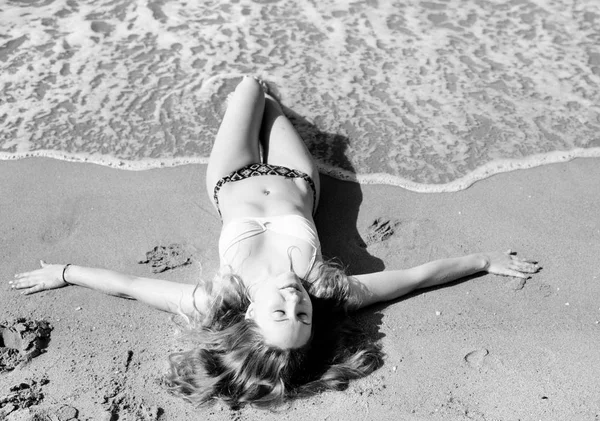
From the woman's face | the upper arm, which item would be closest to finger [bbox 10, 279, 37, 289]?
the woman's face

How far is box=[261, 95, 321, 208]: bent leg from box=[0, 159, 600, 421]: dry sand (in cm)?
39

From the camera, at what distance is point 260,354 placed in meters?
3.59

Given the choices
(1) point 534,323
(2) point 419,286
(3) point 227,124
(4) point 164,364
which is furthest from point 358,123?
(4) point 164,364

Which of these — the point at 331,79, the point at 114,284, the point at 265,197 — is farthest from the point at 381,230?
the point at 331,79

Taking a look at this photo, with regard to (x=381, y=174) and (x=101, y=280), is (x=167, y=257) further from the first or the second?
(x=381, y=174)

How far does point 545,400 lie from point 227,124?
9.88ft

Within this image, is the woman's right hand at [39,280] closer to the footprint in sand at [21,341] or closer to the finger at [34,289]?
the finger at [34,289]

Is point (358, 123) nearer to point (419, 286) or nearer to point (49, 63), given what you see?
point (419, 286)

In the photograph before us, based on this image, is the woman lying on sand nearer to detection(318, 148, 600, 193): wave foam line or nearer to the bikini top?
the bikini top

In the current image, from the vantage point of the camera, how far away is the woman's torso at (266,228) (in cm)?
416

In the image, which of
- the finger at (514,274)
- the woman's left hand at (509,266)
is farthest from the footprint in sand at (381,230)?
the finger at (514,274)

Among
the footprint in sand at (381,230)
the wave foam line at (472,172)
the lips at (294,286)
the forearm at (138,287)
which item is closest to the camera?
the lips at (294,286)

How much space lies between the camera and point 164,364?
154 inches

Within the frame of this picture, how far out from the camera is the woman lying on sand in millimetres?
3629
